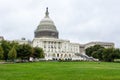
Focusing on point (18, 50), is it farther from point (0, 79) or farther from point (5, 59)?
point (0, 79)

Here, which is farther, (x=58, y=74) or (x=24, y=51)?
(x=24, y=51)

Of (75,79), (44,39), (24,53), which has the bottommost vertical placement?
(75,79)

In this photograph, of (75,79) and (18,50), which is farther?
(18,50)

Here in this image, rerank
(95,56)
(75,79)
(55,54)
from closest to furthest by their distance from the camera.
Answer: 1. (75,79)
2. (95,56)
3. (55,54)

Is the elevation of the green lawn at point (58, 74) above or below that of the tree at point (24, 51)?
below

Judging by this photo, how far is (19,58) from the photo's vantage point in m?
126

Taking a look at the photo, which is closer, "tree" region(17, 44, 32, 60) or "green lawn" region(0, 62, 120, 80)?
"green lawn" region(0, 62, 120, 80)

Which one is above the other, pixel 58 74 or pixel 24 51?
pixel 24 51

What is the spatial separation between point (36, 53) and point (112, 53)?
30.9 metres

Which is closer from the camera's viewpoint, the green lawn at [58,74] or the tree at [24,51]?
the green lawn at [58,74]

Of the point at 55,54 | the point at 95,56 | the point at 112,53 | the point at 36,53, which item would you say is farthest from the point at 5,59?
the point at 55,54

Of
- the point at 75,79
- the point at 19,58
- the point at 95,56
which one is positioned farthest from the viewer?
the point at 95,56

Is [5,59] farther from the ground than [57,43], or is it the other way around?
[57,43]

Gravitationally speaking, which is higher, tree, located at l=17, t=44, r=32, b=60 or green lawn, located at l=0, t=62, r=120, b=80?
tree, located at l=17, t=44, r=32, b=60
